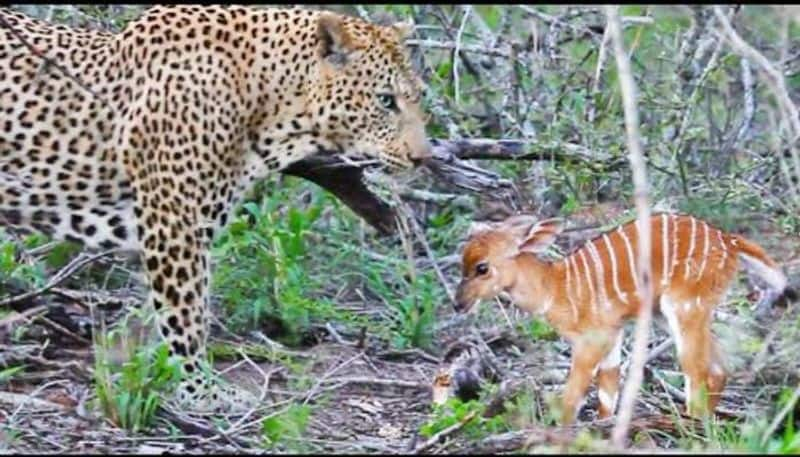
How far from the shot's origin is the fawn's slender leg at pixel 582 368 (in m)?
7.16

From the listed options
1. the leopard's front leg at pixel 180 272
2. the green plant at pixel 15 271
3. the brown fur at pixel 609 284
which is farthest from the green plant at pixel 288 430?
the green plant at pixel 15 271

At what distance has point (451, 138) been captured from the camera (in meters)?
9.30

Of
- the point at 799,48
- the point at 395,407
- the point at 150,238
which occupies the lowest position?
the point at 395,407

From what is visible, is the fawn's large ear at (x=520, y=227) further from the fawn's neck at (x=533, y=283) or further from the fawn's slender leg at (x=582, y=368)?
the fawn's slender leg at (x=582, y=368)

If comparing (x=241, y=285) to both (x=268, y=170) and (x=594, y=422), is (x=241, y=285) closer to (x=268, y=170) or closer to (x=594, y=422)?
(x=268, y=170)

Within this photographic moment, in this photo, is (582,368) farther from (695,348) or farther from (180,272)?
(180,272)

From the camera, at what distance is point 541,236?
303 inches

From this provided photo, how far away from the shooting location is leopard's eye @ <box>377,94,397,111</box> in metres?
7.93

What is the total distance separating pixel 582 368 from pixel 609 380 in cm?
27

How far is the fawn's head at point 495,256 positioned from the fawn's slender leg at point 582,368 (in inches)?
20.7

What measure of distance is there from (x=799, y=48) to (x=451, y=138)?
219 cm

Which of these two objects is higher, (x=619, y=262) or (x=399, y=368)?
(x=619, y=262)

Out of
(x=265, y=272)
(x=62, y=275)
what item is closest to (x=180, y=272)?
(x=62, y=275)

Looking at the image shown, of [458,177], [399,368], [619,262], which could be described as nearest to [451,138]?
[458,177]
